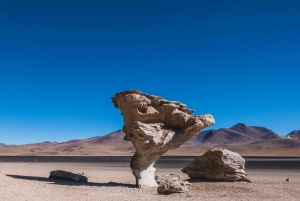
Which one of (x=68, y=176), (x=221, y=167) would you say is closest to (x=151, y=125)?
(x=221, y=167)

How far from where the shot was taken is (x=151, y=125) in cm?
1923

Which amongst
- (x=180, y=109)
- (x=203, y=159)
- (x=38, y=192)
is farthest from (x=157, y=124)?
(x=38, y=192)

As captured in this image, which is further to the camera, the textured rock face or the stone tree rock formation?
the textured rock face

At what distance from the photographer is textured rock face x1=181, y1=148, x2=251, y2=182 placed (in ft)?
72.2

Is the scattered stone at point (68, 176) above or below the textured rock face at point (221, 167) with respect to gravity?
below

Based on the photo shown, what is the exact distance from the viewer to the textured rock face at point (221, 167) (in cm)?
2202

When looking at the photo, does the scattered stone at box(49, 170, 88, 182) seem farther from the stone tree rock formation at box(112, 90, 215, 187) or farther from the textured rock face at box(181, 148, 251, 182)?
the textured rock face at box(181, 148, 251, 182)

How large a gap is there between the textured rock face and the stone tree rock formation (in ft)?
9.62

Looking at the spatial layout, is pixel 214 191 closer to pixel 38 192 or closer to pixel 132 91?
pixel 132 91

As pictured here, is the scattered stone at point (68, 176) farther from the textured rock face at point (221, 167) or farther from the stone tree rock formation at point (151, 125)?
the textured rock face at point (221, 167)

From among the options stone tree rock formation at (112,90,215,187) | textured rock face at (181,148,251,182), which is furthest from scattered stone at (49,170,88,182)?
textured rock face at (181,148,251,182)

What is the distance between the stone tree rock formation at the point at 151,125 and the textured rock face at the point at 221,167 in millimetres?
2932

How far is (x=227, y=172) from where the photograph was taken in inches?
870

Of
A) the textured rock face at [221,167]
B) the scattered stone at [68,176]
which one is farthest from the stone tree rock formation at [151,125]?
the scattered stone at [68,176]
